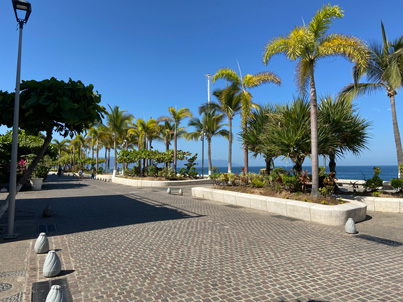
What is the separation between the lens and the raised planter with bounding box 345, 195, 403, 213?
Answer: 9523 millimetres

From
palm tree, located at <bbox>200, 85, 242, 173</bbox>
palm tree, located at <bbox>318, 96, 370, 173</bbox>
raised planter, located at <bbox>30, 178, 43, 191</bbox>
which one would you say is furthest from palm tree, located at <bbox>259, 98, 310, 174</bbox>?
raised planter, located at <bbox>30, 178, 43, 191</bbox>

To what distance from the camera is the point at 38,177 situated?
71.1ft

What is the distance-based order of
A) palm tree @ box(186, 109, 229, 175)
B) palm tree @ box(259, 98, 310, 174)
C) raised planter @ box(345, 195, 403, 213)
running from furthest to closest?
palm tree @ box(186, 109, 229, 175)
palm tree @ box(259, 98, 310, 174)
raised planter @ box(345, 195, 403, 213)

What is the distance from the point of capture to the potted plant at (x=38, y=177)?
19.0 meters

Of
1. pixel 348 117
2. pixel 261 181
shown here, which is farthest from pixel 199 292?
pixel 348 117

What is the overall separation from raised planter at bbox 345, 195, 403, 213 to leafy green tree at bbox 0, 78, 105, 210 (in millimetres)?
10826

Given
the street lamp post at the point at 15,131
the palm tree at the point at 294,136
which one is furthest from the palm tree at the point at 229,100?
the street lamp post at the point at 15,131

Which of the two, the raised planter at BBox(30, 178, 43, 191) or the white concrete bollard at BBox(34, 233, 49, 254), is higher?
the raised planter at BBox(30, 178, 43, 191)

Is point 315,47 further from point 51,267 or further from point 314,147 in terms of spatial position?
point 51,267

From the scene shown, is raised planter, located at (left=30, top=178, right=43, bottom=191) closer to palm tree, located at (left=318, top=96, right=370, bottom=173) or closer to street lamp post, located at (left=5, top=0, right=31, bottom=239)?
street lamp post, located at (left=5, top=0, right=31, bottom=239)

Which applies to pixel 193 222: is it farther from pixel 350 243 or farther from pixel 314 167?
pixel 314 167

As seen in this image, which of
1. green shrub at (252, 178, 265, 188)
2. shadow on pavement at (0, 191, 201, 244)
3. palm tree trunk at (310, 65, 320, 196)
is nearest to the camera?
shadow on pavement at (0, 191, 201, 244)

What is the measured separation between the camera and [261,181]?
13398 mm

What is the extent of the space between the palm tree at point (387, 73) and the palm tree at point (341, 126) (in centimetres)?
271
